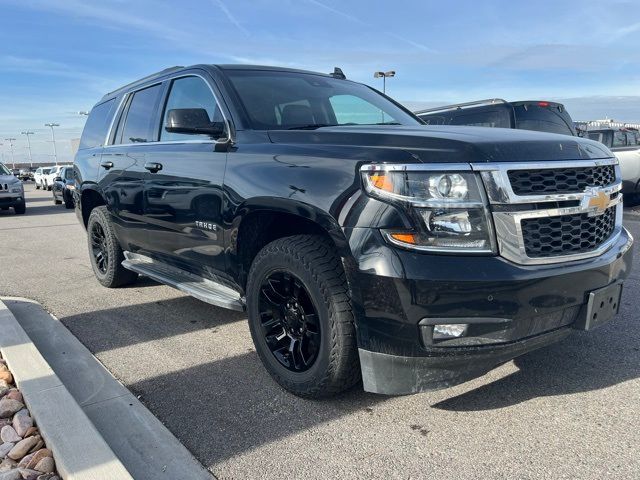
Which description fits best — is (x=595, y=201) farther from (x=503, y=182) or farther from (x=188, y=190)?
(x=188, y=190)

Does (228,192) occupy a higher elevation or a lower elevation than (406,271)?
higher

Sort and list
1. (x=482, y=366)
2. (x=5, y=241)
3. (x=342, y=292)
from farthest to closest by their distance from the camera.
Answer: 1. (x=5, y=241)
2. (x=342, y=292)
3. (x=482, y=366)

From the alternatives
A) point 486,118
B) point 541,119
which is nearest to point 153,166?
point 486,118

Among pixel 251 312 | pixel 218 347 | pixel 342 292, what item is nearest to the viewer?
pixel 342 292

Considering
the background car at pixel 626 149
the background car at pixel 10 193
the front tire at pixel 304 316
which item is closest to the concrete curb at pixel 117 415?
the front tire at pixel 304 316

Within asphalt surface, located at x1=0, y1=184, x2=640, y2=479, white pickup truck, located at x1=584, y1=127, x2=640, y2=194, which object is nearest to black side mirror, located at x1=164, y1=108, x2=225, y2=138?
asphalt surface, located at x1=0, y1=184, x2=640, y2=479

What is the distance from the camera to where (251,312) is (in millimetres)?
3184

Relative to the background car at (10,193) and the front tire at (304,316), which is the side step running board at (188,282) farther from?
the background car at (10,193)

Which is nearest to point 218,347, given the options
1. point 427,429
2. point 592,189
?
point 427,429

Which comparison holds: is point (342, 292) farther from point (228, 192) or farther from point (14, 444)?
point (14, 444)

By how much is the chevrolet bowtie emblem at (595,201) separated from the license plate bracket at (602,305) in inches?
15.3

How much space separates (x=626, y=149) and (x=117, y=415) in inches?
475

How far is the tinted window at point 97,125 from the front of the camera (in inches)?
219

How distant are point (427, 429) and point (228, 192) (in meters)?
1.78
